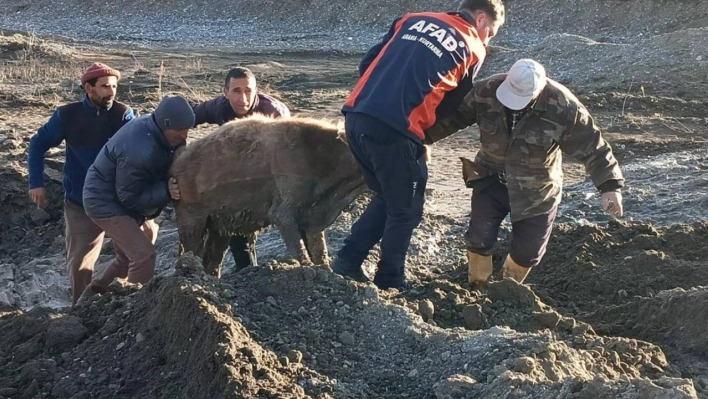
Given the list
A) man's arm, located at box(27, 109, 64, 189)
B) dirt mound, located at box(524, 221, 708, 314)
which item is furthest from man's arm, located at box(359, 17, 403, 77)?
man's arm, located at box(27, 109, 64, 189)

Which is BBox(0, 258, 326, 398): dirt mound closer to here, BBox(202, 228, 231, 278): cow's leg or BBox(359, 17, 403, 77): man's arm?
BBox(202, 228, 231, 278): cow's leg

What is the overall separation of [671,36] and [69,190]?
12.4m

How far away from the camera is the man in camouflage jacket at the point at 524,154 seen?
5.52 meters

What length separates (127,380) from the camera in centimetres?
462

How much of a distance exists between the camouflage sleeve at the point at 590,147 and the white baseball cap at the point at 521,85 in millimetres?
333

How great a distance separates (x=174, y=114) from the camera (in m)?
6.34

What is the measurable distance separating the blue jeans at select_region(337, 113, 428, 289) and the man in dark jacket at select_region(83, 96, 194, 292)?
143 centimetres

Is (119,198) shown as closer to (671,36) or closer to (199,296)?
(199,296)

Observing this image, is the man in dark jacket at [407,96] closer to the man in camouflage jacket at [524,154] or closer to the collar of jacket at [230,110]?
the man in camouflage jacket at [524,154]

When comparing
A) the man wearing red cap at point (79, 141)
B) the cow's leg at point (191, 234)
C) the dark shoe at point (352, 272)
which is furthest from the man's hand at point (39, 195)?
the dark shoe at point (352, 272)

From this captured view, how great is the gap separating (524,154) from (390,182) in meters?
0.87

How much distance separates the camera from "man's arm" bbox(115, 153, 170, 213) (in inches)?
252

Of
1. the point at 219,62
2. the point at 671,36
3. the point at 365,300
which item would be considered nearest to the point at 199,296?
the point at 365,300

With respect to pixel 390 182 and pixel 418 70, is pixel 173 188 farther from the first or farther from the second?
pixel 418 70
